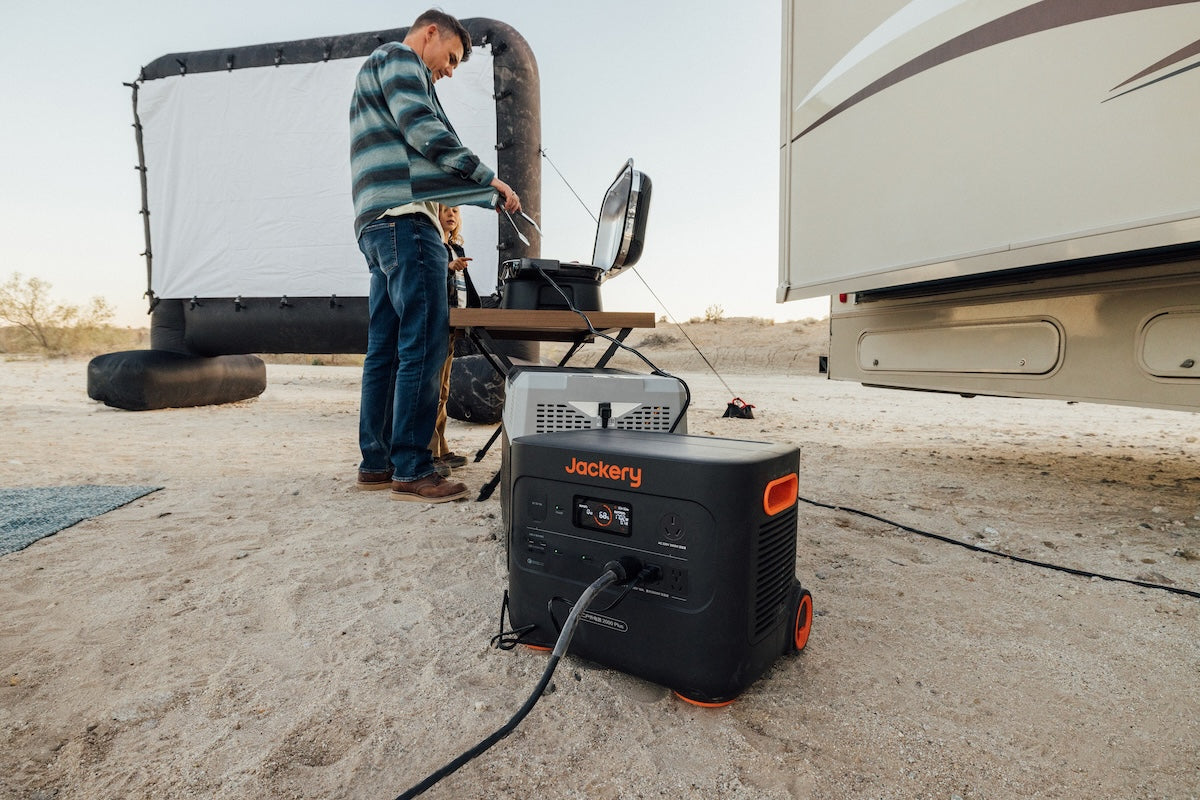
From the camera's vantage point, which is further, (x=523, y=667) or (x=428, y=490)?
(x=428, y=490)

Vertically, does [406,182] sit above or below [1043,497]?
above

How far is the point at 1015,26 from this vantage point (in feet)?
5.23

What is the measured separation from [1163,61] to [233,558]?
7.97ft

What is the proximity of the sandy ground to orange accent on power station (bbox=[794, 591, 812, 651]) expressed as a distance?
3cm

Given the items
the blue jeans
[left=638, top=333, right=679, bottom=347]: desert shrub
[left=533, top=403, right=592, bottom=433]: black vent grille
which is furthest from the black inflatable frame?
[left=638, top=333, right=679, bottom=347]: desert shrub

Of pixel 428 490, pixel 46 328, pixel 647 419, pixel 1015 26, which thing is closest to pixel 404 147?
pixel 428 490

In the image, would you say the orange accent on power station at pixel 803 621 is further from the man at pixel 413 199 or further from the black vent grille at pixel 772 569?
the man at pixel 413 199

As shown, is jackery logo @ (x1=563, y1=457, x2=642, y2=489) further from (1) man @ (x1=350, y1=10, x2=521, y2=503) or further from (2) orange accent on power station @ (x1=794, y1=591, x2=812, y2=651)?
(1) man @ (x1=350, y1=10, x2=521, y2=503)

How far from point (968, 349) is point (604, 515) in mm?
1694

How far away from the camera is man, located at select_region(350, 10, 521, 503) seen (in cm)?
185

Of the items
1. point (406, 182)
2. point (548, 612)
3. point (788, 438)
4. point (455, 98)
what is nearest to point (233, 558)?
point (548, 612)

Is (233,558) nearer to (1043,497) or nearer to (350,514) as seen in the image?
(350,514)

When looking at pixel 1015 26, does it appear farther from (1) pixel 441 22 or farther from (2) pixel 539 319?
(1) pixel 441 22

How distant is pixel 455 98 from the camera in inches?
161
